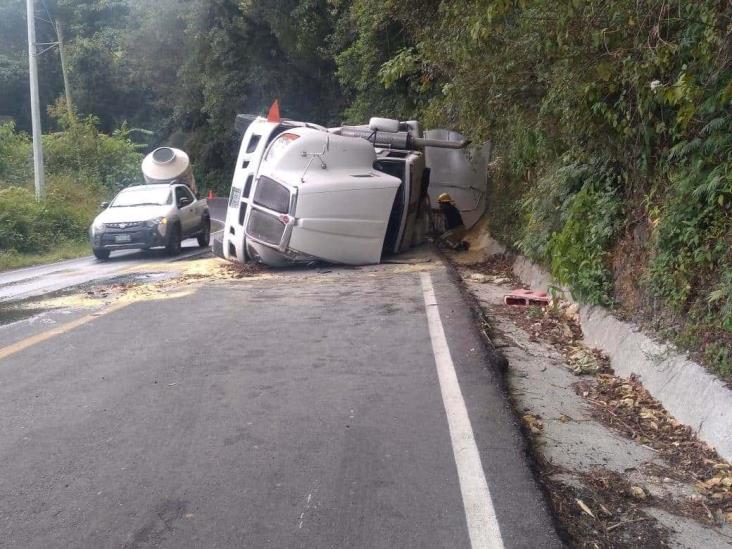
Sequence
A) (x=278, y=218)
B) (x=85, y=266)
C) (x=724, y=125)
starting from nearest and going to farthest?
(x=724, y=125) → (x=278, y=218) → (x=85, y=266)

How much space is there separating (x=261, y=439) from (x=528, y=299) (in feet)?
21.1

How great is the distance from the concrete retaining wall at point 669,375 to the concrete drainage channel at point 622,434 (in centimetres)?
1

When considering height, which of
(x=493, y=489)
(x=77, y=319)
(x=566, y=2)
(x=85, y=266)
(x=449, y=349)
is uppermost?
(x=566, y=2)

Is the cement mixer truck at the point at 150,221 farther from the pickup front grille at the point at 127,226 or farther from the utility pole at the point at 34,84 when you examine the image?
the utility pole at the point at 34,84

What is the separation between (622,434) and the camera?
585 centimetres

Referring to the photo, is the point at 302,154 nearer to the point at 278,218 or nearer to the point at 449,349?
the point at 278,218

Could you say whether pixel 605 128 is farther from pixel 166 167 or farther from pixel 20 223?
pixel 20 223

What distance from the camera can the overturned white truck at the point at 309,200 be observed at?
45.4 feet

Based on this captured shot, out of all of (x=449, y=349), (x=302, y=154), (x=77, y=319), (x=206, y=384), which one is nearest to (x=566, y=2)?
(x=449, y=349)

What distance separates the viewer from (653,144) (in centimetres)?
811

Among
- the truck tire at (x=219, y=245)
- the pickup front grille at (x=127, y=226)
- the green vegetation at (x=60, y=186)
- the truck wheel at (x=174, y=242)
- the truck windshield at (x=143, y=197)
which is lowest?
the green vegetation at (x=60, y=186)

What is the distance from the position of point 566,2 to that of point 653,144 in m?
1.73

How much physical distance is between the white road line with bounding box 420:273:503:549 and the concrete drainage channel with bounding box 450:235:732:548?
38 cm

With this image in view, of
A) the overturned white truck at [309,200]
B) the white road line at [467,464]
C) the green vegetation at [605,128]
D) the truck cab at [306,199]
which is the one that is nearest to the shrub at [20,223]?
the overturned white truck at [309,200]
